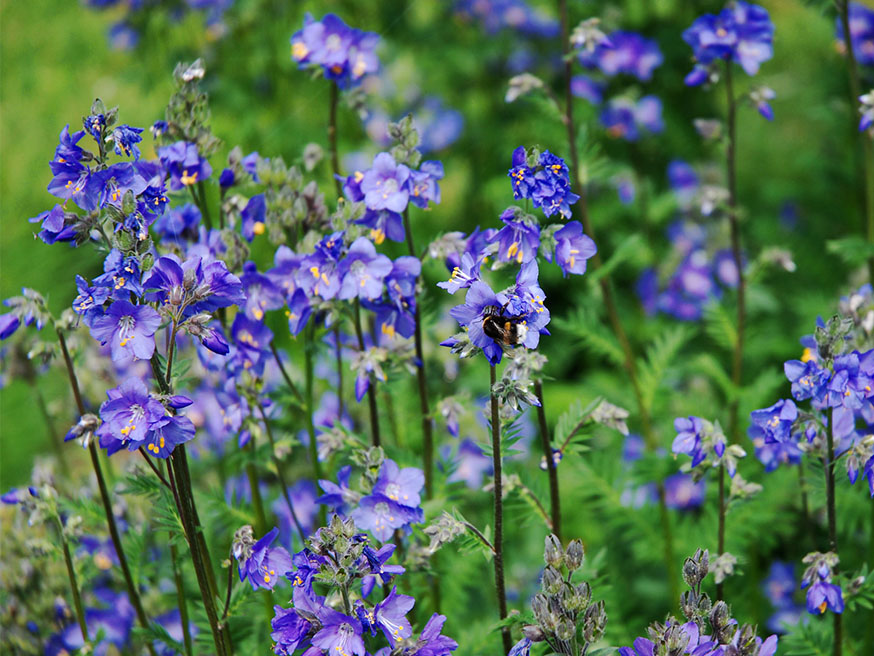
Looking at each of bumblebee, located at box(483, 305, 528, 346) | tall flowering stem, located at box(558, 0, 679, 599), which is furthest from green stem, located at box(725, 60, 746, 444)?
bumblebee, located at box(483, 305, 528, 346)

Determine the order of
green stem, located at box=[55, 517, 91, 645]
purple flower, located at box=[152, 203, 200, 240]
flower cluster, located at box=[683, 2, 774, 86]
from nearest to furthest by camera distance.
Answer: green stem, located at box=[55, 517, 91, 645], purple flower, located at box=[152, 203, 200, 240], flower cluster, located at box=[683, 2, 774, 86]

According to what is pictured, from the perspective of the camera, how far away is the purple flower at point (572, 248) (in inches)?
82.0

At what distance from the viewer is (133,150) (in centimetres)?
203

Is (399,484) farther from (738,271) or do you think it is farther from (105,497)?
(738,271)

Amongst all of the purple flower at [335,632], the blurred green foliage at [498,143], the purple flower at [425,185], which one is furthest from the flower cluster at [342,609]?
the blurred green foliage at [498,143]

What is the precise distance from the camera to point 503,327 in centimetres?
175

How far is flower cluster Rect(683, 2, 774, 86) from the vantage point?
2.95 m

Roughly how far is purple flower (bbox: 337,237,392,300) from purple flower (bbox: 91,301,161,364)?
0.51 m

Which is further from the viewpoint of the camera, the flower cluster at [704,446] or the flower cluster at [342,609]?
the flower cluster at [704,446]

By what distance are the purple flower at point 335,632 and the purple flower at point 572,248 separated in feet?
3.03

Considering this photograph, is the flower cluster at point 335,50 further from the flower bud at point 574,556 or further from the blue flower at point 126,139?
the flower bud at point 574,556

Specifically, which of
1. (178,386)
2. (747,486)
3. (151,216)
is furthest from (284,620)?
(747,486)

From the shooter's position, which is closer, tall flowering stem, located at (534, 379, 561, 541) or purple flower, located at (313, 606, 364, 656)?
purple flower, located at (313, 606, 364, 656)

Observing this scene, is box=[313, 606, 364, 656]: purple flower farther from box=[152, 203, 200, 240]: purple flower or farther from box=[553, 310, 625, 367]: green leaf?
box=[553, 310, 625, 367]: green leaf
